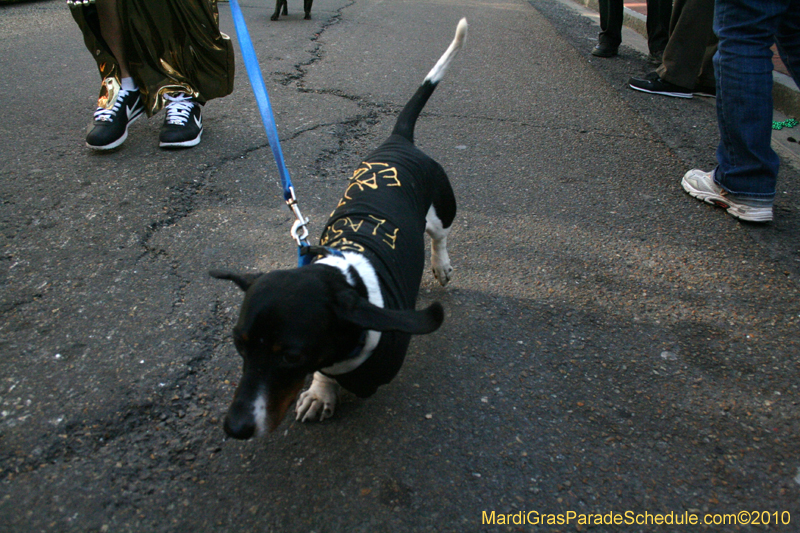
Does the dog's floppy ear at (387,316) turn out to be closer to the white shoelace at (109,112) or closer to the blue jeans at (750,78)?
the blue jeans at (750,78)

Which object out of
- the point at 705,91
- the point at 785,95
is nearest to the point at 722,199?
the point at 785,95

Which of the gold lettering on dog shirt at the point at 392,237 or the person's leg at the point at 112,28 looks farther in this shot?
the person's leg at the point at 112,28

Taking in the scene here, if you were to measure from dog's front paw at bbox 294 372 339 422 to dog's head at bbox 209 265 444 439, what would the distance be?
0.33 m

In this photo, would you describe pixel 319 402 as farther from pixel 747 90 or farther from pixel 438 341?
pixel 747 90

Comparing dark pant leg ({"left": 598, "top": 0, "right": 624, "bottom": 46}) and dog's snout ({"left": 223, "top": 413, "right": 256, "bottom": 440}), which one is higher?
dark pant leg ({"left": 598, "top": 0, "right": 624, "bottom": 46})

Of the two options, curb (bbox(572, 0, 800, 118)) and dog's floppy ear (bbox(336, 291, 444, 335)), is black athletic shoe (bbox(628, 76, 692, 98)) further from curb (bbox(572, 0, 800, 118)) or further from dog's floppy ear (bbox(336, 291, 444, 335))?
dog's floppy ear (bbox(336, 291, 444, 335))

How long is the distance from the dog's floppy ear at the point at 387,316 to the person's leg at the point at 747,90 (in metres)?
2.24

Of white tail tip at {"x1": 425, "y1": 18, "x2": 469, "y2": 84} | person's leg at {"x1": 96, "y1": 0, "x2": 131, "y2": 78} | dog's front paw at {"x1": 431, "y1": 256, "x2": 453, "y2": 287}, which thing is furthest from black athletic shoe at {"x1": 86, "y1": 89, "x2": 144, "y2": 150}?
dog's front paw at {"x1": 431, "y1": 256, "x2": 453, "y2": 287}

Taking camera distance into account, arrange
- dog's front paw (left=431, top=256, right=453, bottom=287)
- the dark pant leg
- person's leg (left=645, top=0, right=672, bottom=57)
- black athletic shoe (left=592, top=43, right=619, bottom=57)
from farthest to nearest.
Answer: black athletic shoe (left=592, top=43, right=619, bottom=57)
the dark pant leg
person's leg (left=645, top=0, right=672, bottom=57)
dog's front paw (left=431, top=256, right=453, bottom=287)

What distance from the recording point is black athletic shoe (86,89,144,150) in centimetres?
317

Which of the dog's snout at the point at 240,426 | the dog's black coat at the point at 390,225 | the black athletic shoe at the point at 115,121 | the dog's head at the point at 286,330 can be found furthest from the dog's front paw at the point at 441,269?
the black athletic shoe at the point at 115,121

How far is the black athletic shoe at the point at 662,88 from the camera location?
4.41m

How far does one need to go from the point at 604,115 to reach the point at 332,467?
11.6 feet

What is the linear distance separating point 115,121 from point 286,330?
2.65 m
